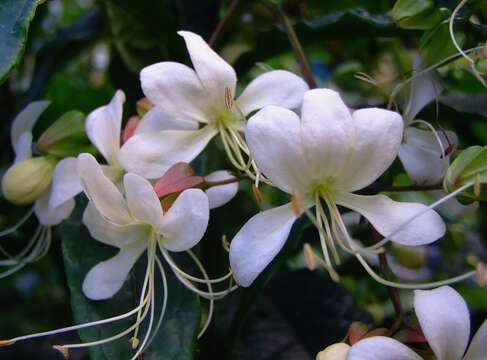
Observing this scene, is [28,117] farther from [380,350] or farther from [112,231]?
[380,350]

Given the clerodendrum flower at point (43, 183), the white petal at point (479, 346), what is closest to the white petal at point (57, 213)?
the clerodendrum flower at point (43, 183)

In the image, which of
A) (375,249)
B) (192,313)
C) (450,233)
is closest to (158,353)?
(192,313)

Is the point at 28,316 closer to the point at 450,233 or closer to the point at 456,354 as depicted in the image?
the point at 450,233

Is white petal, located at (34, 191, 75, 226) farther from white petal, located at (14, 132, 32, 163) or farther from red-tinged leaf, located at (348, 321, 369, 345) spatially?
red-tinged leaf, located at (348, 321, 369, 345)

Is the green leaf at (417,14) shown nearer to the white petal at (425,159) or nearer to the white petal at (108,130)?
the white petal at (425,159)

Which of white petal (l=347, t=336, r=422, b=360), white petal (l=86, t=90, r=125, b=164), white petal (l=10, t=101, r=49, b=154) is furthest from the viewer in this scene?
white petal (l=10, t=101, r=49, b=154)

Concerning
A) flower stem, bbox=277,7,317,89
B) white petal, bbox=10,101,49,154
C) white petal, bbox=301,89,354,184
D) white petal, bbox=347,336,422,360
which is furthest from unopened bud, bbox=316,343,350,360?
white petal, bbox=10,101,49,154
